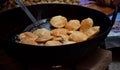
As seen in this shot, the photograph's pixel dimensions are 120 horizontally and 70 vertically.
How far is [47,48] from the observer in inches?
25.4

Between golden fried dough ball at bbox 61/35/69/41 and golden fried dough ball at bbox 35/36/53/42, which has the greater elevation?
golden fried dough ball at bbox 35/36/53/42

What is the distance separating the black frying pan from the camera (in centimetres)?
66

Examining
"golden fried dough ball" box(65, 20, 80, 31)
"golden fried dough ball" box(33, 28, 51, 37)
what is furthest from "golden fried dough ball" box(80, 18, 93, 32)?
"golden fried dough ball" box(33, 28, 51, 37)

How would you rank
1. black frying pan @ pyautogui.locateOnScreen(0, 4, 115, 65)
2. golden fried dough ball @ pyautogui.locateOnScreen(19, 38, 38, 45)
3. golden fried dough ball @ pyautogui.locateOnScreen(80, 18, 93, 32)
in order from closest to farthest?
black frying pan @ pyautogui.locateOnScreen(0, 4, 115, 65), golden fried dough ball @ pyautogui.locateOnScreen(19, 38, 38, 45), golden fried dough ball @ pyautogui.locateOnScreen(80, 18, 93, 32)

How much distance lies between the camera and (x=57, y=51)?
0.66 metres

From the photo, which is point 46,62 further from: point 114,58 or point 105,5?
point 114,58

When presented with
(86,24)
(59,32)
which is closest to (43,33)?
(59,32)

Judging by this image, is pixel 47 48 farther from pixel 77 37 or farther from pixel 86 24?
pixel 86 24

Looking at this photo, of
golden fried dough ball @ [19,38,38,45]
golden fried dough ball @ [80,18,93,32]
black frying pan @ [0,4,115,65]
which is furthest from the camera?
golden fried dough ball @ [80,18,93,32]

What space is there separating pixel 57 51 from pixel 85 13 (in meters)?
0.36

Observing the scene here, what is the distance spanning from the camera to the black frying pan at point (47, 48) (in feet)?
2.17

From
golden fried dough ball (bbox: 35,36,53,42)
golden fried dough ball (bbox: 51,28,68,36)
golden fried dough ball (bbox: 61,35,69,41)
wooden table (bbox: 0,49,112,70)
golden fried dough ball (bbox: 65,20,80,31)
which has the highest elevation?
golden fried dough ball (bbox: 65,20,80,31)

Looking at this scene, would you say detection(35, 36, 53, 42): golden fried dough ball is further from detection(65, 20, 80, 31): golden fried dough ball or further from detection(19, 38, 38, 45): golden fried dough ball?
detection(65, 20, 80, 31): golden fried dough ball

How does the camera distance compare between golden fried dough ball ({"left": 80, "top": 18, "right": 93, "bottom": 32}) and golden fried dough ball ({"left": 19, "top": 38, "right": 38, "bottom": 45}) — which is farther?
golden fried dough ball ({"left": 80, "top": 18, "right": 93, "bottom": 32})
